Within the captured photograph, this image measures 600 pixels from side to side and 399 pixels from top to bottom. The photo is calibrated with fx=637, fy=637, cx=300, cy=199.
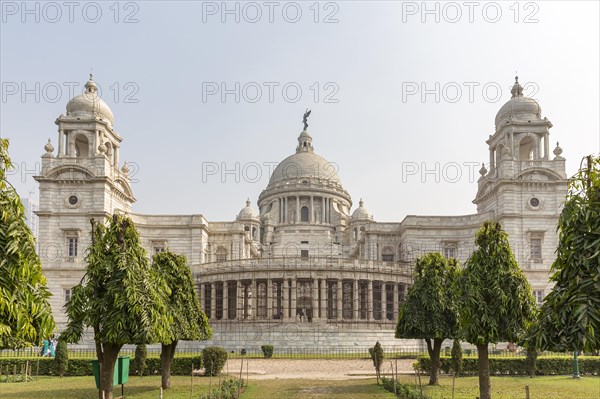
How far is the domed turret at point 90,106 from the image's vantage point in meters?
80.9

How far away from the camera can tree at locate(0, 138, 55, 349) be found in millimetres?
13367

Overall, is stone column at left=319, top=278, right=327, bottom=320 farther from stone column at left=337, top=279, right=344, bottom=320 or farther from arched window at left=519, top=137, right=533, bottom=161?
arched window at left=519, top=137, right=533, bottom=161

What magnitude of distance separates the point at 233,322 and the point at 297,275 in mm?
8509

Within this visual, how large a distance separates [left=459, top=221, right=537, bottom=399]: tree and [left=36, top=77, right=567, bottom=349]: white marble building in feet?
115

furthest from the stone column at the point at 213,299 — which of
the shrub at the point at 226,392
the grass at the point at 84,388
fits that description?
the shrub at the point at 226,392

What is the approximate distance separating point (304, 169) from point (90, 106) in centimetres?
Answer: 5659

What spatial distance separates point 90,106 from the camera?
266ft

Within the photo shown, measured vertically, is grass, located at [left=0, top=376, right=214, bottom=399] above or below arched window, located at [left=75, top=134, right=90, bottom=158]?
below

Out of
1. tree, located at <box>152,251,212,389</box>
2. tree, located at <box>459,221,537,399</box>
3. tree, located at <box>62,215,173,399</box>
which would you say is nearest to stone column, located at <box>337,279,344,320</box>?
tree, located at <box>152,251,212,389</box>

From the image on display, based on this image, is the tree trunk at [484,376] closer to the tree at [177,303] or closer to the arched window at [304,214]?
the tree at [177,303]

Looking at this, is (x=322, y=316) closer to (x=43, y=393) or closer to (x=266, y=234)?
(x=43, y=393)

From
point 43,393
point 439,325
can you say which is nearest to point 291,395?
point 439,325

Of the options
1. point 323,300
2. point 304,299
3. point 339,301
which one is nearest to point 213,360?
point 323,300

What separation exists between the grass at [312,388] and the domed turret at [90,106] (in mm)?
49010
